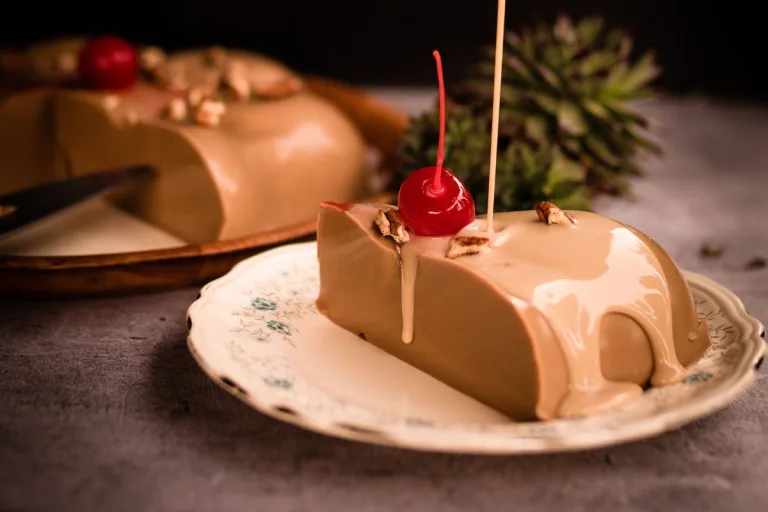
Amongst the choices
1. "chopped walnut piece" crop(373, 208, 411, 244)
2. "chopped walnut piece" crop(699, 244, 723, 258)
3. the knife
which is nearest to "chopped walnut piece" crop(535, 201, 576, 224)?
"chopped walnut piece" crop(373, 208, 411, 244)

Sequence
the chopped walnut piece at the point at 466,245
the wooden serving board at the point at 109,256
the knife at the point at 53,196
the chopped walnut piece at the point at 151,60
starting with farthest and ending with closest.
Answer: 1. the chopped walnut piece at the point at 151,60
2. the knife at the point at 53,196
3. the wooden serving board at the point at 109,256
4. the chopped walnut piece at the point at 466,245

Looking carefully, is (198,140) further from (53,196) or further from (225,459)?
(225,459)

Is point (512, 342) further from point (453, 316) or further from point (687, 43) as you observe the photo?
point (687, 43)

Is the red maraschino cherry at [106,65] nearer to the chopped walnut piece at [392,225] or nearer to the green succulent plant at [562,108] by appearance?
the green succulent plant at [562,108]

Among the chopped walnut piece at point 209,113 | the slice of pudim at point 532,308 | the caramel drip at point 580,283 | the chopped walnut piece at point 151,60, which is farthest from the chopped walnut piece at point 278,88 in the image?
the caramel drip at point 580,283

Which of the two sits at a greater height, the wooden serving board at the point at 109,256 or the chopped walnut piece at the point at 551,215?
the chopped walnut piece at the point at 551,215

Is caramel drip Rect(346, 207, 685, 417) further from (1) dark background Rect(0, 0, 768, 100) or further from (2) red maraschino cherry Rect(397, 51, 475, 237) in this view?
(1) dark background Rect(0, 0, 768, 100)
